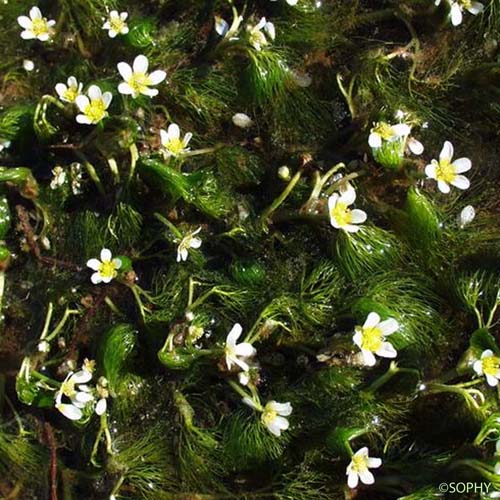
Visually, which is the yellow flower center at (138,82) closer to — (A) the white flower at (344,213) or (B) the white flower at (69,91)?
(B) the white flower at (69,91)

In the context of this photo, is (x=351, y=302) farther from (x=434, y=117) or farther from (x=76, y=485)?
(x=76, y=485)

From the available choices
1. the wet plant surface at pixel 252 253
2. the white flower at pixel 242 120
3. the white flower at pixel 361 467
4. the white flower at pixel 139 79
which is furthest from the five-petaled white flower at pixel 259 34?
the white flower at pixel 361 467

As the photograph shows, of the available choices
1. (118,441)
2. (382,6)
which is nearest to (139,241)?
(118,441)

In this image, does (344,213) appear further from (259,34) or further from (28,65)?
(28,65)

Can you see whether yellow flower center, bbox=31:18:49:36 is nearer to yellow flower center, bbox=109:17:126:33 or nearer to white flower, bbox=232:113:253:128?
yellow flower center, bbox=109:17:126:33

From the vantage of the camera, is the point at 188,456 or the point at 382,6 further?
the point at 382,6

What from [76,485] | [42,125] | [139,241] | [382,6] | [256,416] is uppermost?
[382,6]

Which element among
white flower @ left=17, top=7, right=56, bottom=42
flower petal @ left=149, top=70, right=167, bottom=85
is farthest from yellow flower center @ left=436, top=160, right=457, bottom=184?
white flower @ left=17, top=7, right=56, bottom=42
